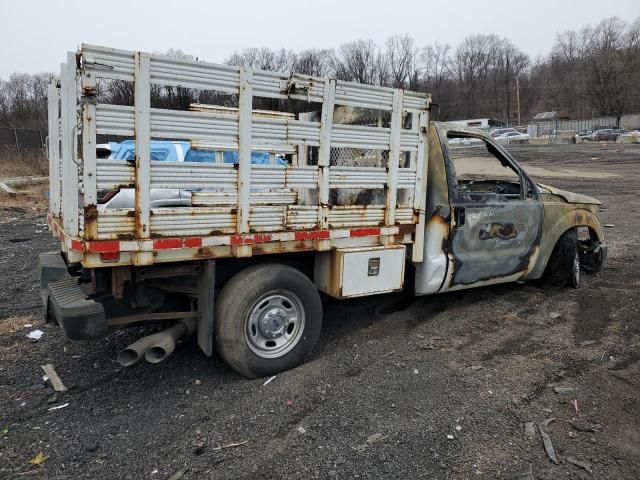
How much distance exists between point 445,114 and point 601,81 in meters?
25.4

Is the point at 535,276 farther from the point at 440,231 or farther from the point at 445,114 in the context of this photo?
the point at 445,114

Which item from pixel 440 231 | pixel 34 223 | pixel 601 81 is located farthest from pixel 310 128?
pixel 601 81

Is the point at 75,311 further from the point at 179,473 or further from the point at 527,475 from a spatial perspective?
the point at 527,475

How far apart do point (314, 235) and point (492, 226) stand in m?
2.16

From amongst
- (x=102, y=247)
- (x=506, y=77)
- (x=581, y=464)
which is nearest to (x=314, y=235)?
(x=102, y=247)

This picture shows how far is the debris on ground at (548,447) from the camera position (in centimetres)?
310

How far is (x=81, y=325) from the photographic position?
11.2 feet

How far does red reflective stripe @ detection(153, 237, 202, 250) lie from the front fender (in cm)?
402

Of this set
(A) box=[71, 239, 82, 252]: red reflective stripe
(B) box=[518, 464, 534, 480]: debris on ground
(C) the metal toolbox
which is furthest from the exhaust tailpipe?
(B) box=[518, 464, 534, 480]: debris on ground

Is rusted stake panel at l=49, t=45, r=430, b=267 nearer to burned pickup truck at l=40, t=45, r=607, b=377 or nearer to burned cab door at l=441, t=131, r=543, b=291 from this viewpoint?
burned pickup truck at l=40, t=45, r=607, b=377

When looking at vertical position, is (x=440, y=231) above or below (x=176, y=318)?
above

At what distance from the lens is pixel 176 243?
3588 millimetres

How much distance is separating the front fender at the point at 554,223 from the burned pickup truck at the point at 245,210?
1000 mm

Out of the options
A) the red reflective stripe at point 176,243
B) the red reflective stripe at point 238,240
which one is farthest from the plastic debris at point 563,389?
the red reflective stripe at point 176,243
